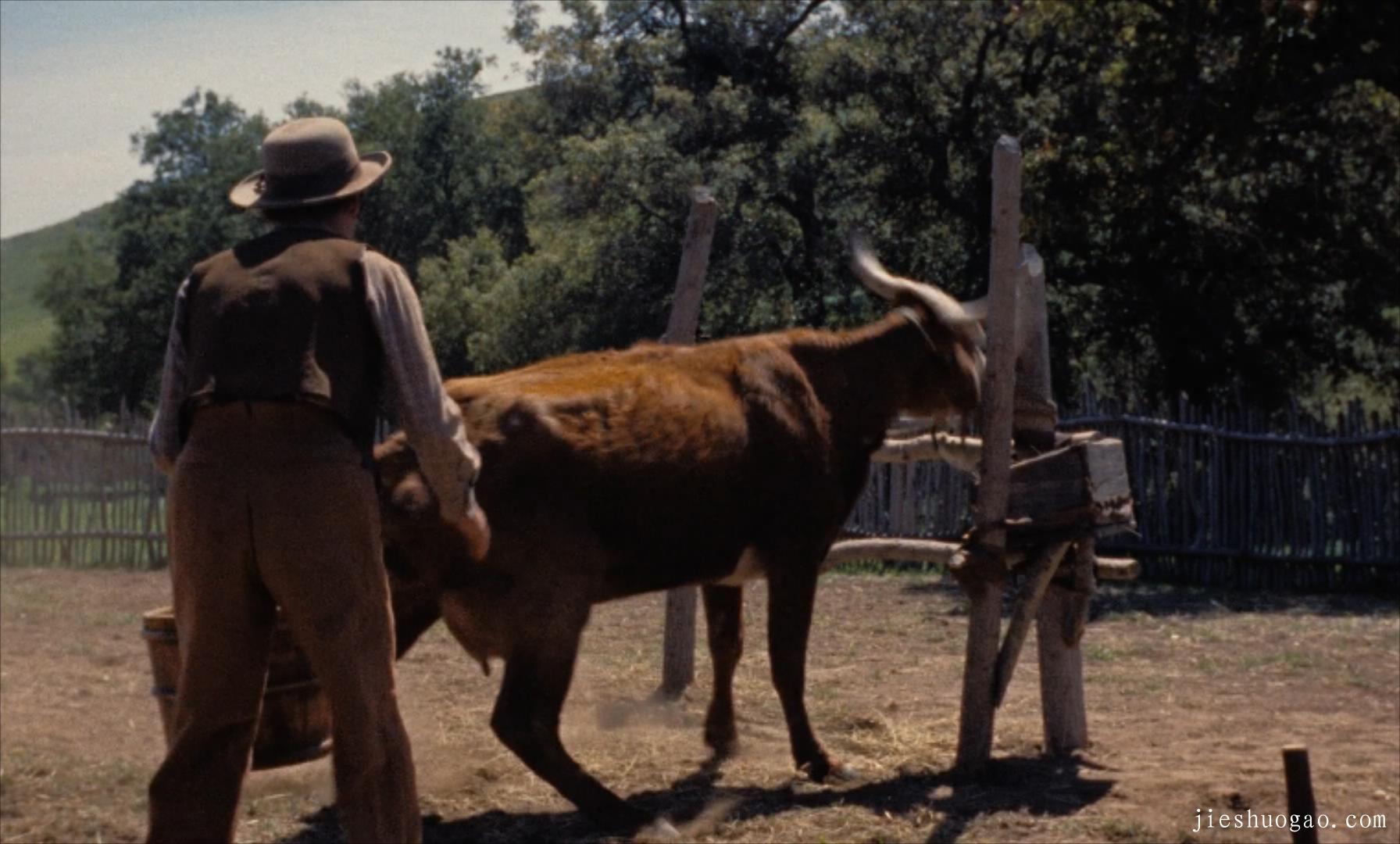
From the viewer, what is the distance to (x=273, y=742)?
6000 mm

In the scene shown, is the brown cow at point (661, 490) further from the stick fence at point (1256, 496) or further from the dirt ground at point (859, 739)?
the stick fence at point (1256, 496)

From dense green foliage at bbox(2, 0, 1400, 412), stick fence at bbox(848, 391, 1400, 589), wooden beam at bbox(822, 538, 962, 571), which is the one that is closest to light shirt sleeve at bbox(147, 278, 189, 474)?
wooden beam at bbox(822, 538, 962, 571)

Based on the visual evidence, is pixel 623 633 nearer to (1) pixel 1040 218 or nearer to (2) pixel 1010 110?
(1) pixel 1040 218

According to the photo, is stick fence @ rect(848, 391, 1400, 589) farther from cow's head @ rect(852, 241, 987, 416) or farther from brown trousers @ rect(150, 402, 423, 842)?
brown trousers @ rect(150, 402, 423, 842)

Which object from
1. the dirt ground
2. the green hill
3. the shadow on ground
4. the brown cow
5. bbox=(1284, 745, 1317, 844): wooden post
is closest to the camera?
bbox=(1284, 745, 1317, 844): wooden post

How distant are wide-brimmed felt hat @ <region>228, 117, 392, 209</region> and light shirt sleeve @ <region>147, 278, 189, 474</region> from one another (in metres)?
0.36

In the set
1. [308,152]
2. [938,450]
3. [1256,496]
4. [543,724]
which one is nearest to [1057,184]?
[1256,496]

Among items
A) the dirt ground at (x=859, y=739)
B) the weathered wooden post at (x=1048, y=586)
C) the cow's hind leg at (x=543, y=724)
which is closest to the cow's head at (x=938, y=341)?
the weathered wooden post at (x=1048, y=586)

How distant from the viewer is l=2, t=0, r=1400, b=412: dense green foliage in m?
15.2

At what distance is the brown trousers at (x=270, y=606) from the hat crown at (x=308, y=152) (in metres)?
0.75

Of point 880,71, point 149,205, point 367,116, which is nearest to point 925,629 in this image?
point 880,71

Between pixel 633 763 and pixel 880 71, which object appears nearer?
pixel 633 763

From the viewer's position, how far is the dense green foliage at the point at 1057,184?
1523 centimetres

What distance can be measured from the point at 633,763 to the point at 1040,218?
32.4ft
